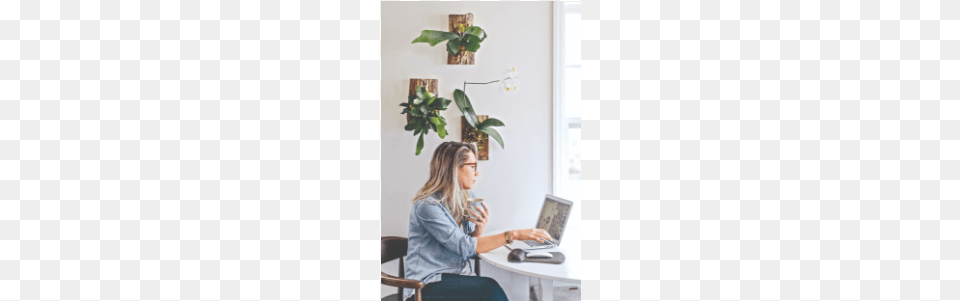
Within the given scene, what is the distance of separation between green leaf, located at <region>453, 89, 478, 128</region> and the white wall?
177 millimetres

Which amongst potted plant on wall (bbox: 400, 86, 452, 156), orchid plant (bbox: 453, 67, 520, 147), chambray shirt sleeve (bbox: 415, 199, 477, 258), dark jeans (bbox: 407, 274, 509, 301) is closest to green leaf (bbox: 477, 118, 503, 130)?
orchid plant (bbox: 453, 67, 520, 147)

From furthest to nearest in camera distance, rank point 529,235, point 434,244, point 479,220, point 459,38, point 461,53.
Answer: point 461,53 < point 459,38 < point 479,220 < point 529,235 < point 434,244

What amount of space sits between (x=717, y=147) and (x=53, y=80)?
62.8 inches

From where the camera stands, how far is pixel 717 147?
4.21 ft

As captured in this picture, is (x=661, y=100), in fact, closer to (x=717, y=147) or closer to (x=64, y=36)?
(x=717, y=147)

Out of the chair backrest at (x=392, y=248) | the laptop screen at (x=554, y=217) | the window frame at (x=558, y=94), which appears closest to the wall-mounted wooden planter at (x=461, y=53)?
the window frame at (x=558, y=94)

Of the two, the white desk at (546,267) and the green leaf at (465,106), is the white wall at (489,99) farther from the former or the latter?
the white desk at (546,267)

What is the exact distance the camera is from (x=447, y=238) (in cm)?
237

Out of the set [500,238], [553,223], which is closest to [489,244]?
[500,238]

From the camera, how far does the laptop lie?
2752 mm

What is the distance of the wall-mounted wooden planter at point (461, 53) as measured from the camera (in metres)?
3.31

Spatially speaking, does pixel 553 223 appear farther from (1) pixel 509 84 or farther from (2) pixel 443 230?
(1) pixel 509 84

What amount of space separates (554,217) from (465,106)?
86cm

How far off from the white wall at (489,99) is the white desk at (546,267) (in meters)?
0.61
